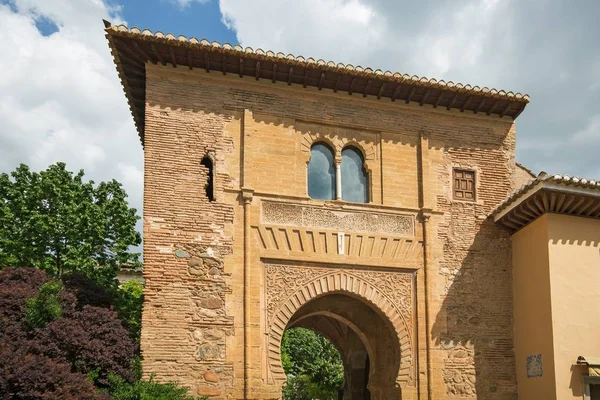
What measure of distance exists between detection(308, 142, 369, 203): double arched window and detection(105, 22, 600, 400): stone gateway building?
0.10 ft

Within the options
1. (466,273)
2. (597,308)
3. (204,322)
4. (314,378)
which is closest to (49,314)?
(204,322)

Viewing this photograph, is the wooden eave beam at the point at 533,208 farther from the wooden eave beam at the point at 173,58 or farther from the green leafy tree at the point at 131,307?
the green leafy tree at the point at 131,307

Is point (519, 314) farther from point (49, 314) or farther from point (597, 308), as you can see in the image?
point (49, 314)

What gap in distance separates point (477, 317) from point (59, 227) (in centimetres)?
884

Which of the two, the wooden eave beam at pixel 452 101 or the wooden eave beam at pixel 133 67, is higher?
the wooden eave beam at pixel 133 67

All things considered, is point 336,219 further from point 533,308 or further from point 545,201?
point 533,308

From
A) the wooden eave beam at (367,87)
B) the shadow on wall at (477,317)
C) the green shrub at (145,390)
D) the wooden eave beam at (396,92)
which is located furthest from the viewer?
the wooden eave beam at (396,92)

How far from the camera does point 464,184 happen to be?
15.0 meters

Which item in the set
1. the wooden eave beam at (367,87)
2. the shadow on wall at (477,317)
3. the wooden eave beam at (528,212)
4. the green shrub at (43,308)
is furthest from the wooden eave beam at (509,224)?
the green shrub at (43,308)

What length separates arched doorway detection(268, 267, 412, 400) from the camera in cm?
1318

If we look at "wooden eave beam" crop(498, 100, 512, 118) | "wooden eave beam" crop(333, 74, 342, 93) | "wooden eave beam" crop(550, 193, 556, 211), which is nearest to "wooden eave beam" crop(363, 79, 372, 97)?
"wooden eave beam" crop(333, 74, 342, 93)

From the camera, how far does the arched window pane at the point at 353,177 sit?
560 inches

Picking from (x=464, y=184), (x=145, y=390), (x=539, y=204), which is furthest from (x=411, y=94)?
(x=145, y=390)

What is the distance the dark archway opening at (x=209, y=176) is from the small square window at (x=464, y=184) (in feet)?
16.0
